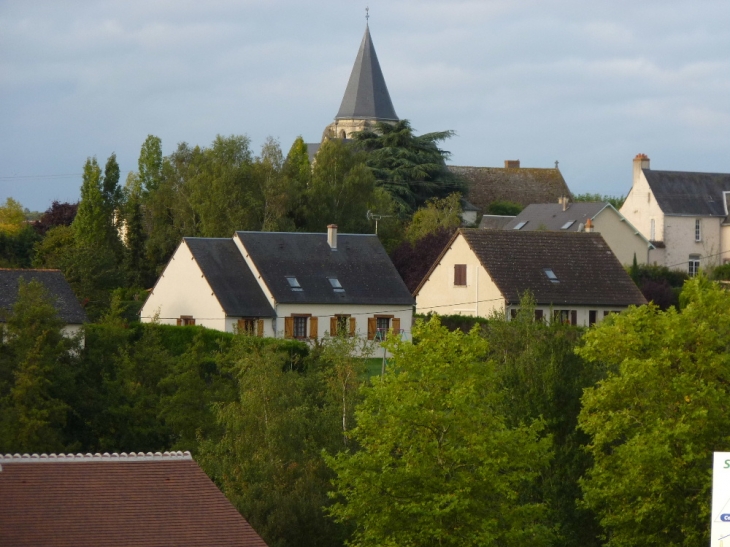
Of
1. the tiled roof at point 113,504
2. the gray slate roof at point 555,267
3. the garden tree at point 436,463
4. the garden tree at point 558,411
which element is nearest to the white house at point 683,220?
the gray slate roof at point 555,267

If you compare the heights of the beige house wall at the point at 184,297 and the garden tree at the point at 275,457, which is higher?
the beige house wall at the point at 184,297

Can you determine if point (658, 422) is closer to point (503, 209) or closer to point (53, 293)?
point (53, 293)

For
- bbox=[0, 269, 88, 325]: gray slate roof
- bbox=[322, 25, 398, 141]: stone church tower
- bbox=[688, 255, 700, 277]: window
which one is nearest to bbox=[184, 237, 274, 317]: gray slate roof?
bbox=[0, 269, 88, 325]: gray slate roof

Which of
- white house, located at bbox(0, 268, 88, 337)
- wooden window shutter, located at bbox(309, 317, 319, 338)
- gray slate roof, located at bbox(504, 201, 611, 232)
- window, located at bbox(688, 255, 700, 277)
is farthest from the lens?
window, located at bbox(688, 255, 700, 277)

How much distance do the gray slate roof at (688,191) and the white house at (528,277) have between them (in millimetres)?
16230

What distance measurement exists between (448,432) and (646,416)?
4436 millimetres

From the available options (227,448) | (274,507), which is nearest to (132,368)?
(227,448)

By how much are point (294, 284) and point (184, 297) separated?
171 inches

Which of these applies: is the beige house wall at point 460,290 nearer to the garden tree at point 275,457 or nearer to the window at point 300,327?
the window at point 300,327

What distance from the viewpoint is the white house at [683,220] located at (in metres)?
67.9

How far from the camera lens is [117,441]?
39.1 meters

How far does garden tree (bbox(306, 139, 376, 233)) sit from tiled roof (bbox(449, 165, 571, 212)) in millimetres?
24318

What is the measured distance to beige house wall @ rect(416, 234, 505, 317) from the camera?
5000 centimetres

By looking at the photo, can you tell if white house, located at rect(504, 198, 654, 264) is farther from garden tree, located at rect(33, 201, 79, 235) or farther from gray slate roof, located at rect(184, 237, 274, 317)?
garden tree, located at rect(33, 201, 79, 235)
